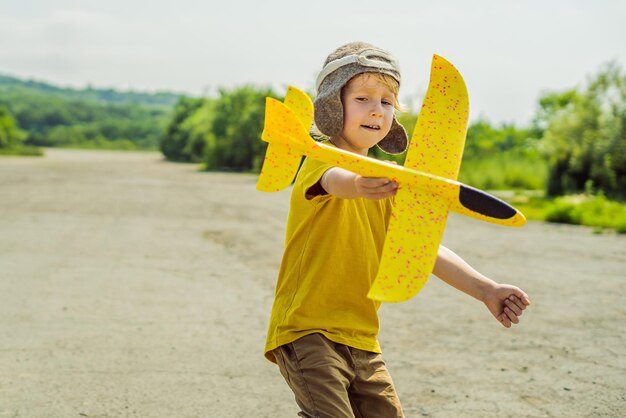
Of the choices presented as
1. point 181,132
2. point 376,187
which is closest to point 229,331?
point 376,187

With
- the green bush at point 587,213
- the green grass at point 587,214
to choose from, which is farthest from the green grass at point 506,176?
the green bush at point 587,213

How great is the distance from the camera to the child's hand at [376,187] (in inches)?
74.9

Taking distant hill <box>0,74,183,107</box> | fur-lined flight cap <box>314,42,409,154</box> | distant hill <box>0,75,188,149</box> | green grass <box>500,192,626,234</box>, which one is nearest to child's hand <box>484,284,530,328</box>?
fur-lined flight cap <box>314,42,409,154</box>

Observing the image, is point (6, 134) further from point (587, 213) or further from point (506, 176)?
point (587, 213)

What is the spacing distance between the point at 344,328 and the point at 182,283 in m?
4.56

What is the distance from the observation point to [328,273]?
232cm

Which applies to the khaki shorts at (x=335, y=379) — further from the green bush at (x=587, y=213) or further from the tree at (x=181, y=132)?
the tree at (x=181, y=132)

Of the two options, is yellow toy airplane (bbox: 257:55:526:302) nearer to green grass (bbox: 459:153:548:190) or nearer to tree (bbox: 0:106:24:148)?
green grass (bbox: 459:153:548:190)

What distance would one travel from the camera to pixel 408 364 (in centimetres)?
442

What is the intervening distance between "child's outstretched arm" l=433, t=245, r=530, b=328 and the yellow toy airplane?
17.6 inches

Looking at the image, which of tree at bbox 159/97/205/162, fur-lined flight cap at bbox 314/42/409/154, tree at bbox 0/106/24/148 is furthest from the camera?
tree at bbox 159/97/205/162

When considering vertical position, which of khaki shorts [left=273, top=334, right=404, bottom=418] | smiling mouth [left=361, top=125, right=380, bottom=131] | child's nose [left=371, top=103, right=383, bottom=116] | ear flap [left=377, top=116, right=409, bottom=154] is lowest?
khaki shorts [left=273, top=334, right=404, bottom=418]

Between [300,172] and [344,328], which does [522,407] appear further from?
[300,172]

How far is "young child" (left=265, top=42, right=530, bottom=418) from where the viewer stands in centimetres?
230
